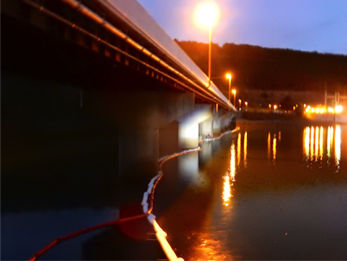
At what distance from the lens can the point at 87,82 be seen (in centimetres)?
1806

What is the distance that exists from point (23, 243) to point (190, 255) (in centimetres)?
435

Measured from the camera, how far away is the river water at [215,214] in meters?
8.82

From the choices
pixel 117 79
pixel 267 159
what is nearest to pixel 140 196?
pixel 117 79

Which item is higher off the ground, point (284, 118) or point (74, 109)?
point (284, 118)

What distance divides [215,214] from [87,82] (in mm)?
8877

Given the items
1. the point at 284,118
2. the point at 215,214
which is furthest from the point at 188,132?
the point at 284,118

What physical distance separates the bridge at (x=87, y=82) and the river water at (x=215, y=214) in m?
2.57

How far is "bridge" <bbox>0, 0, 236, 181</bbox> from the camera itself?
9.05 m

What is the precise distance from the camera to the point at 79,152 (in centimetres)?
2848

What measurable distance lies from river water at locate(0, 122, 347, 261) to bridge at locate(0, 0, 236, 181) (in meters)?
2.57

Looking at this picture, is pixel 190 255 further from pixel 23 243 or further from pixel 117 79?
pixel 117 79

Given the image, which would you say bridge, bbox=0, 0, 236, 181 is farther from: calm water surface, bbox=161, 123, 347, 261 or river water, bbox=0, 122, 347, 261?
calm water surface, bbox=161, 123, 347, 261

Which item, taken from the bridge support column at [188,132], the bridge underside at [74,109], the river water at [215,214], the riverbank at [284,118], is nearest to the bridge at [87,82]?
the bridge underside at [74,109]

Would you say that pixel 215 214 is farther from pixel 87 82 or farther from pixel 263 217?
pixel 87 82
